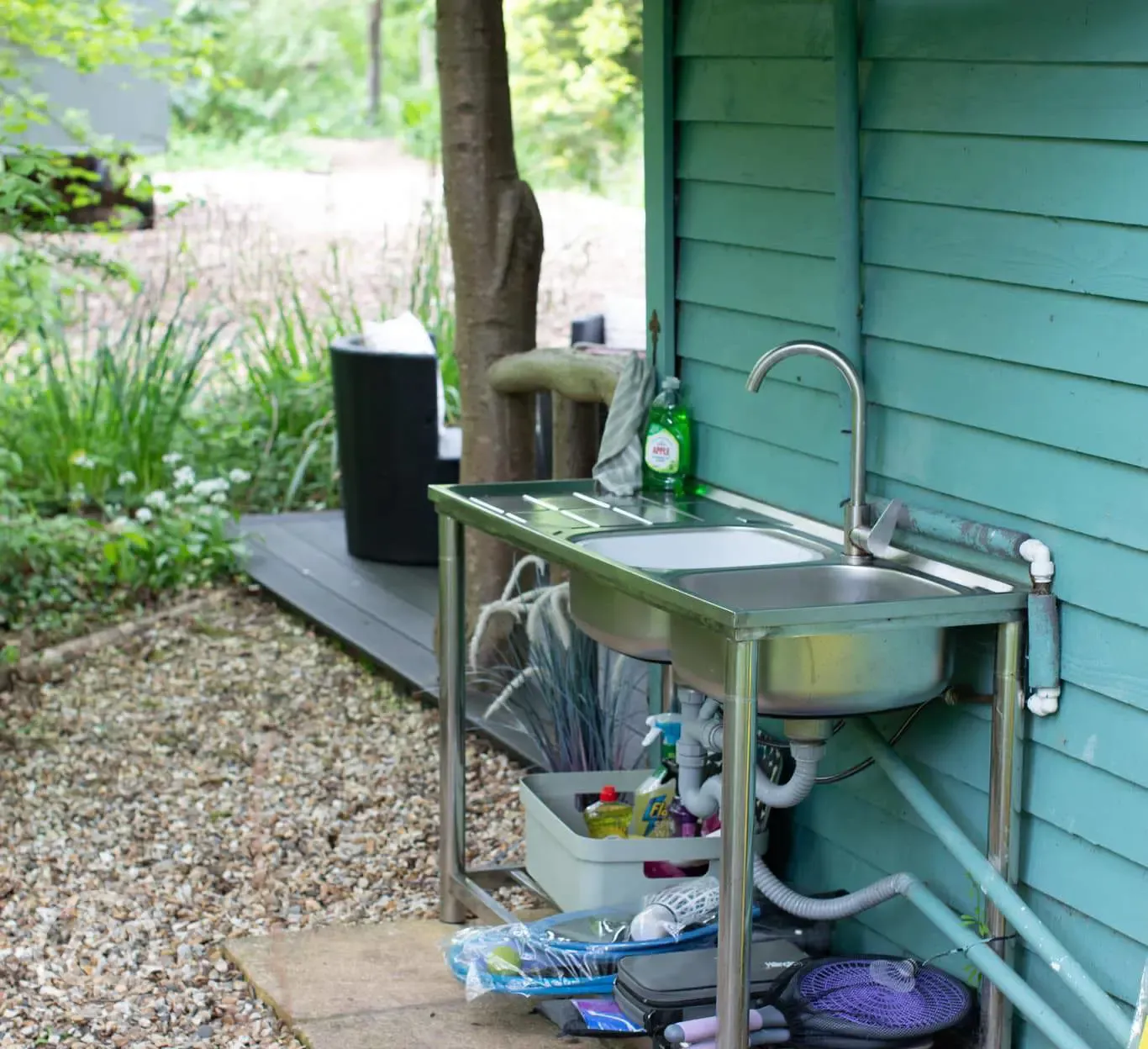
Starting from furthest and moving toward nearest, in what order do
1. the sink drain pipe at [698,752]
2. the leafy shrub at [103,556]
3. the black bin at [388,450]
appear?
the black bin at [388,450] → the leafy shrub at [103,556] → the sink drain pipe at [698,752]

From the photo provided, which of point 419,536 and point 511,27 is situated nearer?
point 419,536

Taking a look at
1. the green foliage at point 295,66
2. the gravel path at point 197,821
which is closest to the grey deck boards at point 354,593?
the gravel path at point 197,821

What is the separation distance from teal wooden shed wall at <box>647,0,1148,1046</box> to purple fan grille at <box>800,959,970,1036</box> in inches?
4.6

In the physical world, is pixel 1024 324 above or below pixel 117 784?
above

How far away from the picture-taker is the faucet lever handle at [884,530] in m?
2.63

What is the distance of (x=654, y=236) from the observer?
3.40m

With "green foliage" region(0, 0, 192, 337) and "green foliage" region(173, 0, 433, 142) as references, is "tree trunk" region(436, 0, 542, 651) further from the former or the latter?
"green foliage" region(173, 0, 433, 142)

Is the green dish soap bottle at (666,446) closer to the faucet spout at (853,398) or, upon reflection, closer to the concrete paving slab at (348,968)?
the faucet spout at (853,398)

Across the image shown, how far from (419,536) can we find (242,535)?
24.4 inches

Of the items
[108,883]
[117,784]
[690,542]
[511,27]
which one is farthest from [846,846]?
[511,27]

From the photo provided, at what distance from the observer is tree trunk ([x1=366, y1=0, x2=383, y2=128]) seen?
19.2 metres

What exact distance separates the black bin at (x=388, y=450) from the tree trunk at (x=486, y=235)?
1.19m

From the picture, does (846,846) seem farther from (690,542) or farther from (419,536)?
(419,536)

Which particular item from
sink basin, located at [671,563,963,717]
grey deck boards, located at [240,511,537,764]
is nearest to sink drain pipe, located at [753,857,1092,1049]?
sink basin, located at [671,563,963,717]
